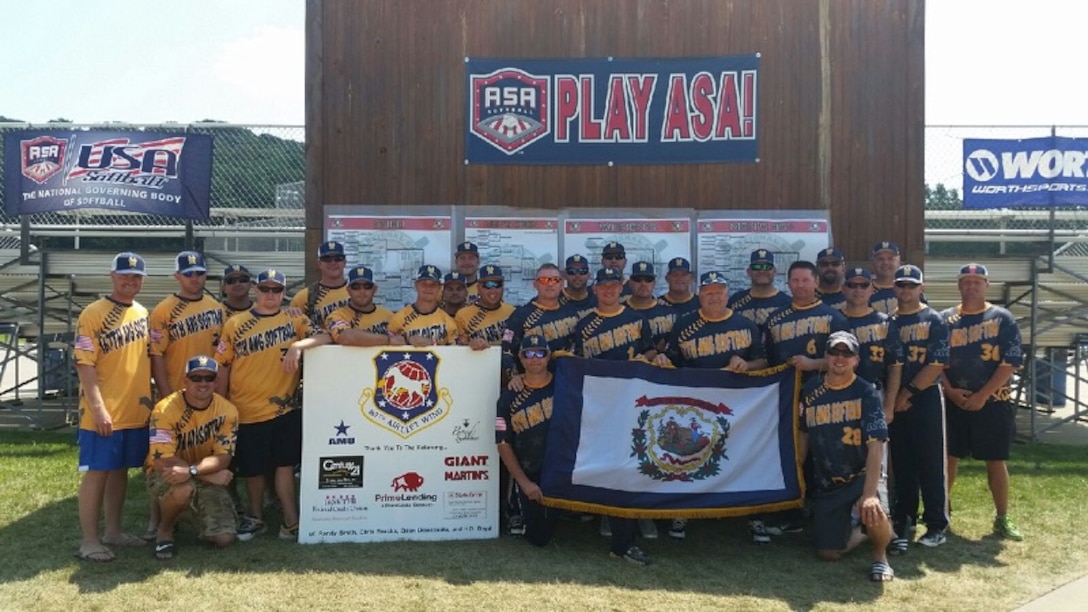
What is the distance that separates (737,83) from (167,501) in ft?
18.7

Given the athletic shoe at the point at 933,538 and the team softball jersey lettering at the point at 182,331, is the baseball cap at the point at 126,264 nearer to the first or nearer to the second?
the team softball jersey lettering at the point at 182,331

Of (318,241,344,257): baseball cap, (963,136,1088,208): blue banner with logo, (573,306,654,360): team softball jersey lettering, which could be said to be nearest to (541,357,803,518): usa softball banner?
(573,306,654,360): team softball jersey lettering

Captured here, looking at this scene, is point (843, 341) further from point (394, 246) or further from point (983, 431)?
point (394, 246)

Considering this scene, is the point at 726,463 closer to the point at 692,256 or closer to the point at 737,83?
the point at 692,256

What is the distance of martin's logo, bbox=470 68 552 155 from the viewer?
7.11m

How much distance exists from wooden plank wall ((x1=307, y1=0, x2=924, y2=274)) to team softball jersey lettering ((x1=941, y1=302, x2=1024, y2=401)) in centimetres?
138

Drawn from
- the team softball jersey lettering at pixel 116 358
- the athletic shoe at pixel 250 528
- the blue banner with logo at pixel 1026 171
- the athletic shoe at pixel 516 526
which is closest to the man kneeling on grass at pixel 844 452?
the athletic shoe at pixel 516 526

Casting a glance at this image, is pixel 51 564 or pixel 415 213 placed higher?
pixel 415 213

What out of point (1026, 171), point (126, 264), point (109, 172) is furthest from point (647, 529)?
point (1026, 171)

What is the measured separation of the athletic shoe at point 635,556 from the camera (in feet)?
16.6

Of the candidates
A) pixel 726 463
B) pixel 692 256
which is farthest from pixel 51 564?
pixel 692 256

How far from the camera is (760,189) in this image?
280 inches

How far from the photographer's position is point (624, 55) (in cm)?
713

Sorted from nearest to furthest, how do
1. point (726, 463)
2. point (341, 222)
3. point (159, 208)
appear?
point (726, 463), point (341, 222), point (159, 208)
